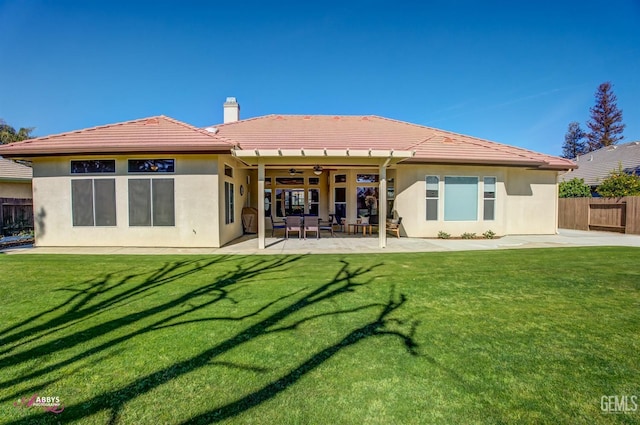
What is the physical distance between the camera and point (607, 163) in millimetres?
24547

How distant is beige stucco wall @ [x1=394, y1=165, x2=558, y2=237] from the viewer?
1266cm

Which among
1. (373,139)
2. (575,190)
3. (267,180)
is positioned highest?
(373,139)

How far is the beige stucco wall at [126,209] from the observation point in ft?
33.8

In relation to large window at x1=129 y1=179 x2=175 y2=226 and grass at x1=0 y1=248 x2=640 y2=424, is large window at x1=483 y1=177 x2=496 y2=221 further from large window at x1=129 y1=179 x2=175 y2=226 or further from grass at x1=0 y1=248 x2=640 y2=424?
large window at x1=129 y1=179 x2=175 y2=226

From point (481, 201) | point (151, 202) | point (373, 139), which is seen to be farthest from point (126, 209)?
point (481, 201)

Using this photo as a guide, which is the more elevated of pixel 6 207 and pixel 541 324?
pixel 6 207

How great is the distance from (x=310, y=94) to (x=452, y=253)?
53.2 feet

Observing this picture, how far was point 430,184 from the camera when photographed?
1269 centimetres

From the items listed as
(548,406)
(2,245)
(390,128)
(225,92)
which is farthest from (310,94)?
(548,406)

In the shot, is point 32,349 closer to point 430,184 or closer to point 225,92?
point 430,184

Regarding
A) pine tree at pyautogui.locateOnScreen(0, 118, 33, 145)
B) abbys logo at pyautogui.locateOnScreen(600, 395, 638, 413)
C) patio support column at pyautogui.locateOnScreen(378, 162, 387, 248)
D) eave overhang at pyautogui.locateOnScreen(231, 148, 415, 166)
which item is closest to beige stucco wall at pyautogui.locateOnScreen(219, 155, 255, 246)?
eave overhang at pyautogui.locateOnScreen(231, 148, 415, 166)

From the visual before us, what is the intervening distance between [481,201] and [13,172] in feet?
74.5

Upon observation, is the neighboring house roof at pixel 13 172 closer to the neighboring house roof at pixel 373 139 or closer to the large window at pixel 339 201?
the neighboring house roof at pixel 373 139

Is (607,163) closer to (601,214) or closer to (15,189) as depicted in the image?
(601,214)
